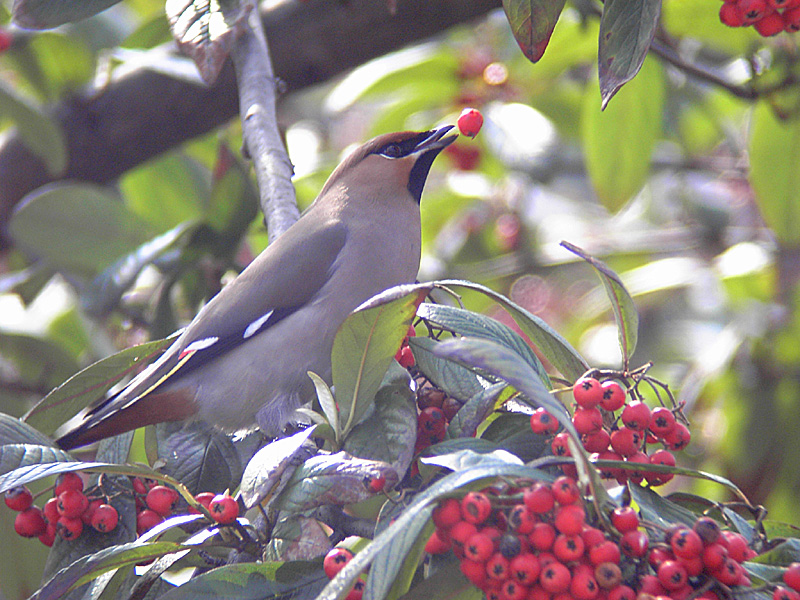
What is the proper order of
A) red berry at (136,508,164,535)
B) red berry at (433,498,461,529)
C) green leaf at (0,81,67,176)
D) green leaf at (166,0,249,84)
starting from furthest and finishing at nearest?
green leaf at (0,81,67,176) < green leaf at (166,0,249,84) < red berry at (136,508,164,535) < red berry at (433,498,461,529)

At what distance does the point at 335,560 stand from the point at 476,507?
263mm

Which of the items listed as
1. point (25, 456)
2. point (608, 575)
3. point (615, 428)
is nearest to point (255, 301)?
point (25, 456)

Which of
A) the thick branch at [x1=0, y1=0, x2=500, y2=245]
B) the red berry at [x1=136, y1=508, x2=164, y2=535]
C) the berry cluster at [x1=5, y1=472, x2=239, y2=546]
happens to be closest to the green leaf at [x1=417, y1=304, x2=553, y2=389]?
the berry cluster at [x1=5, y1=472, x2=239, y2=546]

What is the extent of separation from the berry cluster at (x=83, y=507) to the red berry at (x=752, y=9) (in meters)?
1.30

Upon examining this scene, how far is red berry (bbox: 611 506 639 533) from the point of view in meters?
1.13

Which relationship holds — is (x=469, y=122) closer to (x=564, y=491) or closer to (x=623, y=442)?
(x=623, y=442)

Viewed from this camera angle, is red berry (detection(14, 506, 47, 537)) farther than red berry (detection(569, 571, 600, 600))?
Yes

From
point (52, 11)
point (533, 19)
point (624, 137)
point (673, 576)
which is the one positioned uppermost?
point (52, 11)

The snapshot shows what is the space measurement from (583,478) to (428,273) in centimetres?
240

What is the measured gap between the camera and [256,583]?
4.35 feet

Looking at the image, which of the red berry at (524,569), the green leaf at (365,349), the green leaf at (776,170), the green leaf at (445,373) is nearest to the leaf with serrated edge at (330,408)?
the green leaf at (365,349)

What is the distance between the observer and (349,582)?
1.03 m

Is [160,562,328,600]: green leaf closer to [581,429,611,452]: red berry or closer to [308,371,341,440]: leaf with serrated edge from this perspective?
[308,371,341,440]: leaf with serrated edge

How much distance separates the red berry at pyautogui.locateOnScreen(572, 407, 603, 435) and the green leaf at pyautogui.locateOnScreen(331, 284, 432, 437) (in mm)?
290
